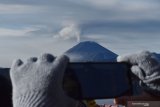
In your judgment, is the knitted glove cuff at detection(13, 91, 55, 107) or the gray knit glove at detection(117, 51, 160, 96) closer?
the knitted glove cuff at detection(13, 91, 55, 107)

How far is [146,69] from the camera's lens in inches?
95.3

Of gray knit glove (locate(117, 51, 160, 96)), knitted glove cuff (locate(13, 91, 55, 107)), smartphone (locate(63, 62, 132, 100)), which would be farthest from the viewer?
smartphone (locate(63, 62, 132, 100))

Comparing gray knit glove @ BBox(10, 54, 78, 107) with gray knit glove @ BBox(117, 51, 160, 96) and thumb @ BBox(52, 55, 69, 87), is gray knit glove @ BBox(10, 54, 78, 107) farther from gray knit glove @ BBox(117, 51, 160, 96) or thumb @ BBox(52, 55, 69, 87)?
gray knit glove @ BBox(117, 51, 160, 96)

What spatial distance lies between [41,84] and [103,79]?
447mm

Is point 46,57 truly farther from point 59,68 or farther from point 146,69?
point 146,69

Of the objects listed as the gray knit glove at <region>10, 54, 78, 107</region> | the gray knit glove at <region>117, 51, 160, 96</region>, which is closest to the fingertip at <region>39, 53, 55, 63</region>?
the gray knit glove at <region>10, 54, 78, 107</region>

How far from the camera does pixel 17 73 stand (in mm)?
2258

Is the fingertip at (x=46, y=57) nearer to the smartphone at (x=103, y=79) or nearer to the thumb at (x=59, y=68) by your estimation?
the thumb at (x=59, y=68)

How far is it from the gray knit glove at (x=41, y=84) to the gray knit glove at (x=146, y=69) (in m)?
0.36

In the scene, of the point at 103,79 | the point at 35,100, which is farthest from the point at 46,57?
the point at 103,79

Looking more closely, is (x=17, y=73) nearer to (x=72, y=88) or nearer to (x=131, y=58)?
(x=72, y=88)

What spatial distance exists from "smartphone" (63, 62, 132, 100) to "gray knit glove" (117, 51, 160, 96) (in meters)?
0.05

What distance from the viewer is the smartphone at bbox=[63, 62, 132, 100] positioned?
98.8 inches

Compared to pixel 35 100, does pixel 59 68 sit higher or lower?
higher
